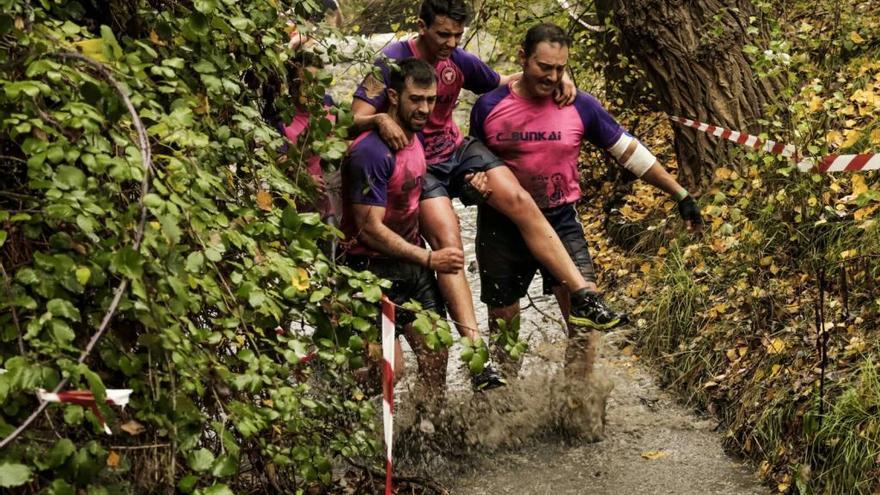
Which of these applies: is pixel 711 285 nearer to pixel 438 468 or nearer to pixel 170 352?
pixel 438 468

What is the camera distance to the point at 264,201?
4145 mm

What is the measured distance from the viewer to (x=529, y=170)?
6465 millimetres

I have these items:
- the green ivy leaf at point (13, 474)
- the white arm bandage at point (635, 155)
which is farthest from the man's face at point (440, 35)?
the green ivy leaf at point (13, 474)

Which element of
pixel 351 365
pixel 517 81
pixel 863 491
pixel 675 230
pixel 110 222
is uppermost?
pixel 517 81

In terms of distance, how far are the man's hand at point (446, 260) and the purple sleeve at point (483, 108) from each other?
3.27ft

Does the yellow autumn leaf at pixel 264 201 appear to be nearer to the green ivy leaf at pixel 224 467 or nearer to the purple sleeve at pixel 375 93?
the green ivy leaf at pixel 224 467

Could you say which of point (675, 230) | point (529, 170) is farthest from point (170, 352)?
point (675, 230)

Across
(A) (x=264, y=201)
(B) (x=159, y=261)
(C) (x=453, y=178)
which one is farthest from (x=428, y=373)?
(B) (x=159, y=261)

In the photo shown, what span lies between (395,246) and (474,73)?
136 cm

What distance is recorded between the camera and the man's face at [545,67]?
6.30m

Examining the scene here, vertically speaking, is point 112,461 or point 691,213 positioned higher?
point 691,213

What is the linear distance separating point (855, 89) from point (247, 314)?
5.00m

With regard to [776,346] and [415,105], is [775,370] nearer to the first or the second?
[776,346]

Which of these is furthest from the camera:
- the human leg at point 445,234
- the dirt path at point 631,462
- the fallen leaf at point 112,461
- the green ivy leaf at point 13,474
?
the human leg at point 445,234
